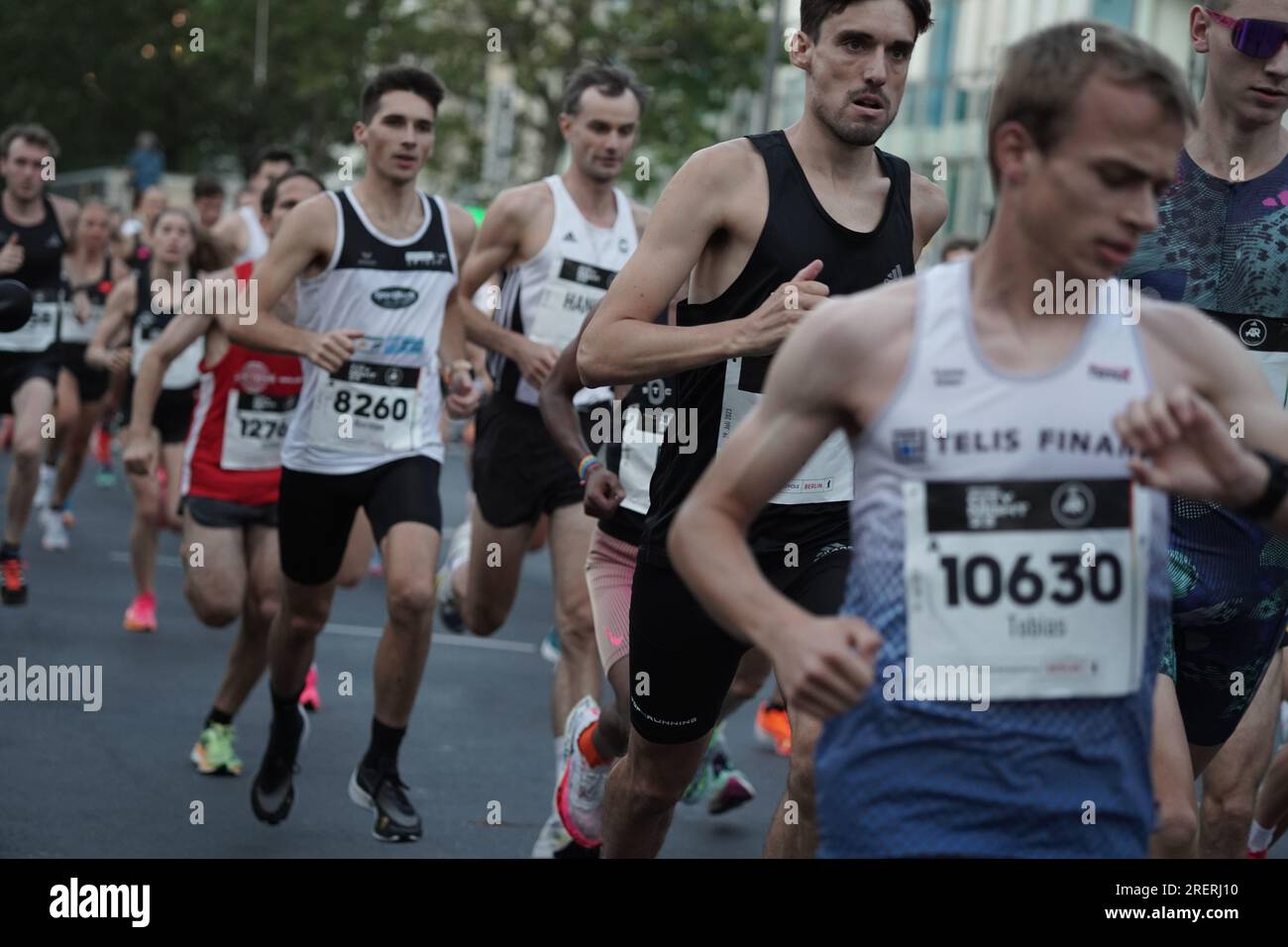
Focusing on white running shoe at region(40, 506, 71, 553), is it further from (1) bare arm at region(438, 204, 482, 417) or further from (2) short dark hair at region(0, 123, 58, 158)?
(1) bare arm at region(438, 204, 482, 417)

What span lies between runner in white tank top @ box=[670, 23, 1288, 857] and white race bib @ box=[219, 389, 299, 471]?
18.3 feet

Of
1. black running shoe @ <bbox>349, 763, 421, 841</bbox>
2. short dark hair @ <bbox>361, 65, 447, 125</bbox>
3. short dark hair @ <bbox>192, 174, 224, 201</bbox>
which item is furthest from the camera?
short dark hair @ <bbox>192, 174, 224, 201</bbox>

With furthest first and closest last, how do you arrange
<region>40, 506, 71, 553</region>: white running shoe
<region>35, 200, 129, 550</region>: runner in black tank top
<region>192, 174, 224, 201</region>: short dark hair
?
<region>192, 174, 224, 201</region>: short dark hair, <region>35, 200, 129, 550</region>: runner in black tank top, <region>40, 506, 71, 553</region>: white running shoe

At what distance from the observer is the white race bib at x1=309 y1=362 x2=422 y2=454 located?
690 centimetres

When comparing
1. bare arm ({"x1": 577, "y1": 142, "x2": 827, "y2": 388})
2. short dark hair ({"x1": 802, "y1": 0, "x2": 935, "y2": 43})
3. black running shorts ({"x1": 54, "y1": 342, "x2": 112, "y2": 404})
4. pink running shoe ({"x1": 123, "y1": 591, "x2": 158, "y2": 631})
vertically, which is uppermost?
short dark hair ({"x1": 802, "y1": 0, "x2": 935, "y2": 43})

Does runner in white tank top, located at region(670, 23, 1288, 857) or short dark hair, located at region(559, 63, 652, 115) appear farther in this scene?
short dark hair, located at region(559, 63, 652, 115)

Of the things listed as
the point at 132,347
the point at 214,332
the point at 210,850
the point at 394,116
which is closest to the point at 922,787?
the point at 210,850

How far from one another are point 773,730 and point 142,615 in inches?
145

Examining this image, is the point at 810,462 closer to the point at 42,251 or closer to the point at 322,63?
the point at 42,251

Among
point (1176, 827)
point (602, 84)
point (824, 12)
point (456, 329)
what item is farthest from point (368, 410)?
point (1176, 827)

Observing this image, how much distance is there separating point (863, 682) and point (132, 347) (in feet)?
34.8

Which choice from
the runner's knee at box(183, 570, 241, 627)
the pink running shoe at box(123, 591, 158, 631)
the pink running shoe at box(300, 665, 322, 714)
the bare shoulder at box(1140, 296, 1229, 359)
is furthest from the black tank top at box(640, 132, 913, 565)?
the pink running shoe at box(123, 591, 158, 631)

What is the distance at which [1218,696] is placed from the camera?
16.2 feet

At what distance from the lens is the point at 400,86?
7371mm
